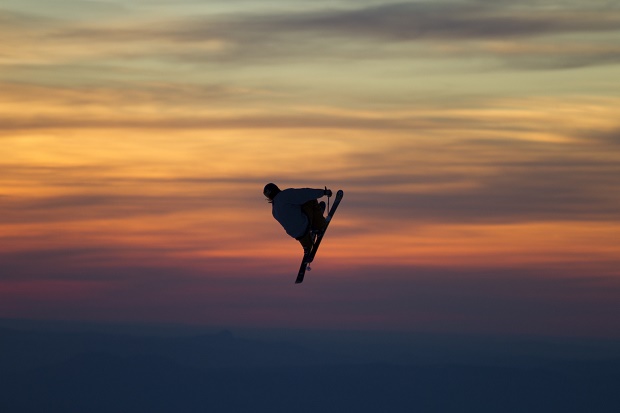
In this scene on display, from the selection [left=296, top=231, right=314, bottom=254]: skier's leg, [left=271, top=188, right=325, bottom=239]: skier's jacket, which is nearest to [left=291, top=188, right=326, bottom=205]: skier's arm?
[left=271, top=188, right=325, bottom=239]: skier's jacket

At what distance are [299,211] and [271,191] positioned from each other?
47.8 inches

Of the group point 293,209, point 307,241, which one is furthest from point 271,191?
point 307,241

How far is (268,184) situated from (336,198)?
3.95m

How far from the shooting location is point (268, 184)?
39688mm

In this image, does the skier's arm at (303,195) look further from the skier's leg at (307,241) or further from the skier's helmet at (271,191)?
the skier's leg at (307,241)

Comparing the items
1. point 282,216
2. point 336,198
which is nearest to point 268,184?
point 282,216

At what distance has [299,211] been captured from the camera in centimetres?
4062

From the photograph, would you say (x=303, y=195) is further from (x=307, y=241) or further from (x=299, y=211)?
(x=307, y=241)

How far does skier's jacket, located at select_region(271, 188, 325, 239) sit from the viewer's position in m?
39.7

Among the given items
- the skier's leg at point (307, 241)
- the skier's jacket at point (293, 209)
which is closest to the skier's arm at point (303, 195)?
the skier's jacket at point (293, 209)

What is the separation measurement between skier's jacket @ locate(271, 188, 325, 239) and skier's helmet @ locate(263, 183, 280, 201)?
5.8 inches

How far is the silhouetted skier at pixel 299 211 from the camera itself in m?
39.8

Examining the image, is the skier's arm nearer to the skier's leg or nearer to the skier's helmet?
the skier's helmet

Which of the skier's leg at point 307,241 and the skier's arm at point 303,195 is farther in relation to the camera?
the skier's leg at point 307,241
